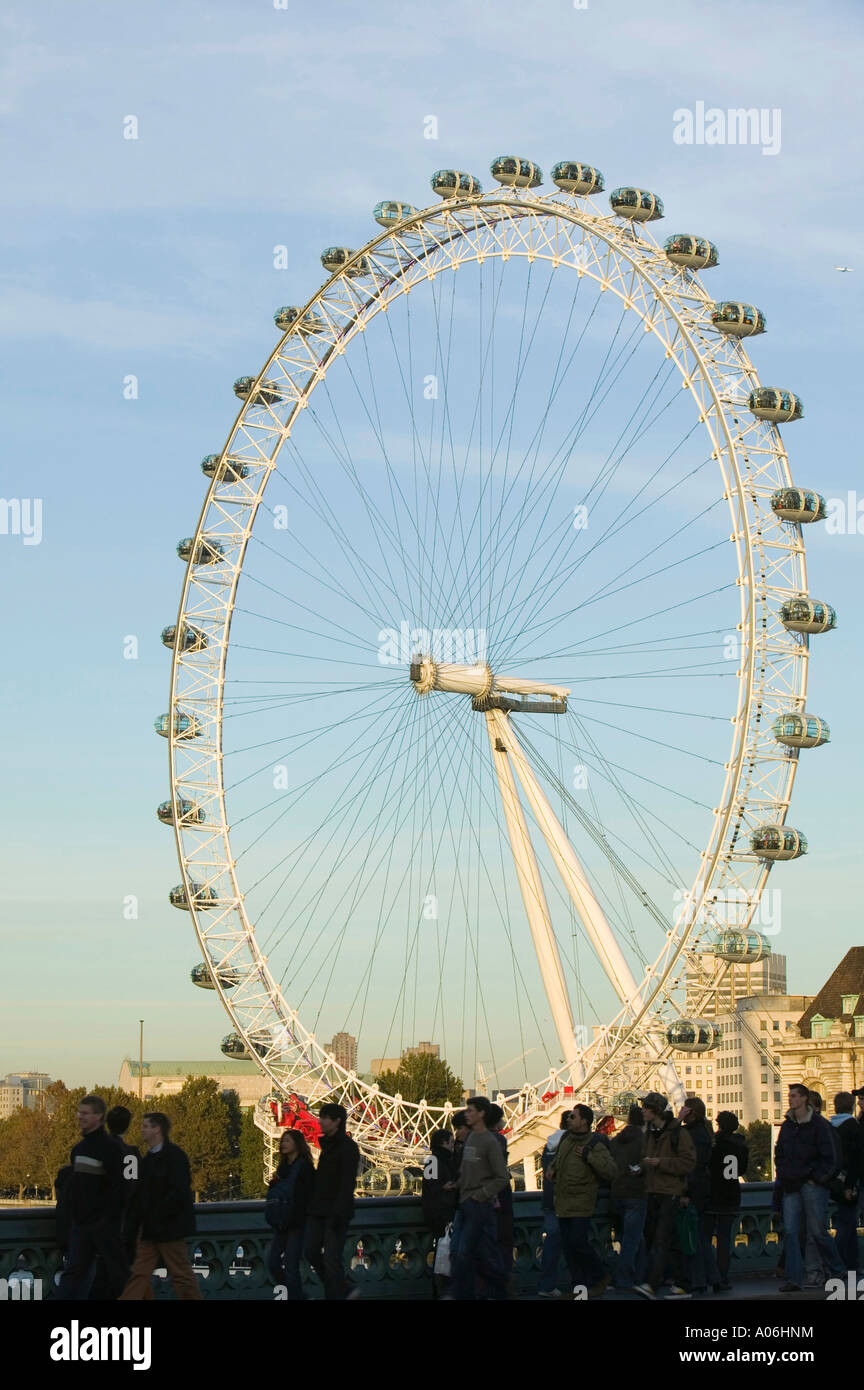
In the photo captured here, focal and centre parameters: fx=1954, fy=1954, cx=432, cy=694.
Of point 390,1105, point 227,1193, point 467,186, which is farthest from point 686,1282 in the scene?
point 227,1193

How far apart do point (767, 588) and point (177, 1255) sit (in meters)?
29.3

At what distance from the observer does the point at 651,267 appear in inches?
1783

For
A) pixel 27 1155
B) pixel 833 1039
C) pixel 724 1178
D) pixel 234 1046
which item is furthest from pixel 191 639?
pixel 27 1155

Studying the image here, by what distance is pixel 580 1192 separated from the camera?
1873cm

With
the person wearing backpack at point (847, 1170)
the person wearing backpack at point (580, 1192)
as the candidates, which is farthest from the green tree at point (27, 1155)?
the person wearing backpack at point (580, 1192)

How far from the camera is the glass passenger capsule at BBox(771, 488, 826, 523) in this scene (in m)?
42.5

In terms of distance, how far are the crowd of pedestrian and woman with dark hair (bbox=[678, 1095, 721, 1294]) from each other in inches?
0.8

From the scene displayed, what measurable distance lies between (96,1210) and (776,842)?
28283 mm

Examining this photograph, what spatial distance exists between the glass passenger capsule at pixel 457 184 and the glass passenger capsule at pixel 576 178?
2990 mm

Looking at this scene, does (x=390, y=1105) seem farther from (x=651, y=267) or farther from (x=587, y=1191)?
(x=587, y=1191)

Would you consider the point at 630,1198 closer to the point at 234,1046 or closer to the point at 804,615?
the point at 804,615

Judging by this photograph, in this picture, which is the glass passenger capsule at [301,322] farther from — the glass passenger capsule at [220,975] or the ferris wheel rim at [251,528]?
the glass passenger capsule at [220,975]

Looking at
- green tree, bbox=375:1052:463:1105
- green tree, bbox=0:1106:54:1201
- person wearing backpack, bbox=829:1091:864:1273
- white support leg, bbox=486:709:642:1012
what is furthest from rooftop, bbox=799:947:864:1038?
person wearing backpack, bbox=829:1091:864:1273
